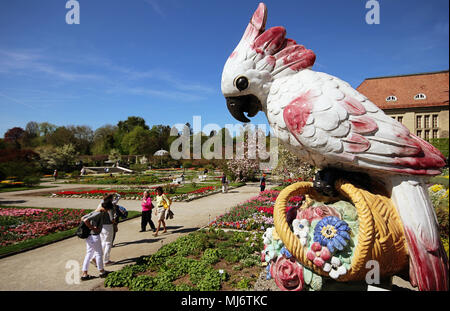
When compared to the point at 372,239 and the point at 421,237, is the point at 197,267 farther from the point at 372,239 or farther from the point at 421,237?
the point at 421,237

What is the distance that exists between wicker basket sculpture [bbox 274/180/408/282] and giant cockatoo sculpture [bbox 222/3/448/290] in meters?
0.11

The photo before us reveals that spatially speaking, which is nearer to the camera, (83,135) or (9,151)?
(9,151)

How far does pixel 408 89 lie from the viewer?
24375mm

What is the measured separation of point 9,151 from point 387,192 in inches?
1254

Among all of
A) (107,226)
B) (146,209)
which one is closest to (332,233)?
(107,226)

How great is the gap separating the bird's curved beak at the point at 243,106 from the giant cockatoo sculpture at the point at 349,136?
0.28 m

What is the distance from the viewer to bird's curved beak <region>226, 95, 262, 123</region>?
11.5 feet

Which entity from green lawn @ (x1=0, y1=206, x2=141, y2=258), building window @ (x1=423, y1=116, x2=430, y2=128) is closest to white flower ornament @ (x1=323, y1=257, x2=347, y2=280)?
green lawn @ (x1=0, y1=206, x2=141, y2=258)

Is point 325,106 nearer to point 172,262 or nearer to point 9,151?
point 172,262

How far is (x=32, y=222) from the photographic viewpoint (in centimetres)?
947

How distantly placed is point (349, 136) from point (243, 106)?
5.16 ft

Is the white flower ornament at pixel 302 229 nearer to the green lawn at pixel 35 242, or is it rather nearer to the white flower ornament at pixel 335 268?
the white flower ornament at pixel 335 268

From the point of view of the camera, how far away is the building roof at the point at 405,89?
22.2m
